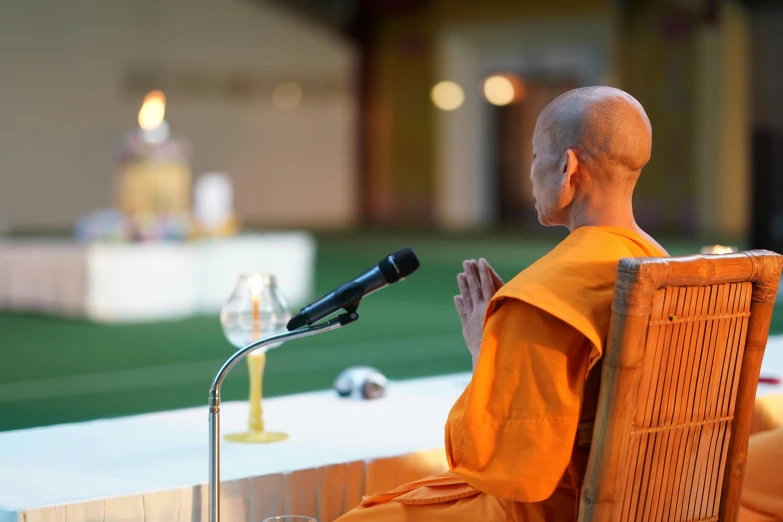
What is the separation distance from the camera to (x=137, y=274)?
7973mm

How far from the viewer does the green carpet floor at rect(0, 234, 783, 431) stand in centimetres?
496

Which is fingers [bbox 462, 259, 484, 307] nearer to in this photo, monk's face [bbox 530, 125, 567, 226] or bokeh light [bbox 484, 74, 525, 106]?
monk's face [bbox 530, 125, 567, 226]

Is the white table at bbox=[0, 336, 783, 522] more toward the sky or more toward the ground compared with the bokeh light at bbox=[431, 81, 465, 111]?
more toward the ground

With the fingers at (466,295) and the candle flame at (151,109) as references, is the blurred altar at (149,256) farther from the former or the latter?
the fingers at (466,295)

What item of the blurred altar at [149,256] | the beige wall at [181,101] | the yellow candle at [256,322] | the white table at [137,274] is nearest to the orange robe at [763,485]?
the yellow candle at [256,322]

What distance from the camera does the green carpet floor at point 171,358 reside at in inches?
195

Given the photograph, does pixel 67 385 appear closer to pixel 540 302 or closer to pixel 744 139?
pixel 540 302

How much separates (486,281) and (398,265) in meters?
0.15

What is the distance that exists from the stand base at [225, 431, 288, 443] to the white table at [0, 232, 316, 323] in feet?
17.5

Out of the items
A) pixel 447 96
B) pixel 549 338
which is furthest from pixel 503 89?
pixel 549 338

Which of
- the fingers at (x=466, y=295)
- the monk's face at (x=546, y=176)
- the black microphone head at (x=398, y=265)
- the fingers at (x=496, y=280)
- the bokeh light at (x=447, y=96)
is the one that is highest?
the bokeh light at (x=447, y=96)

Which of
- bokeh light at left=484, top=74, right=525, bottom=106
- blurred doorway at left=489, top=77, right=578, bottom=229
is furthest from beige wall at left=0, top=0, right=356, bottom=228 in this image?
blurred doorway at left=489, top=77, right=578, bottom=229

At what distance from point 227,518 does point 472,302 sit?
0.56 meters

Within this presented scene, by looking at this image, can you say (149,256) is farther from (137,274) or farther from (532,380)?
(532,380)
